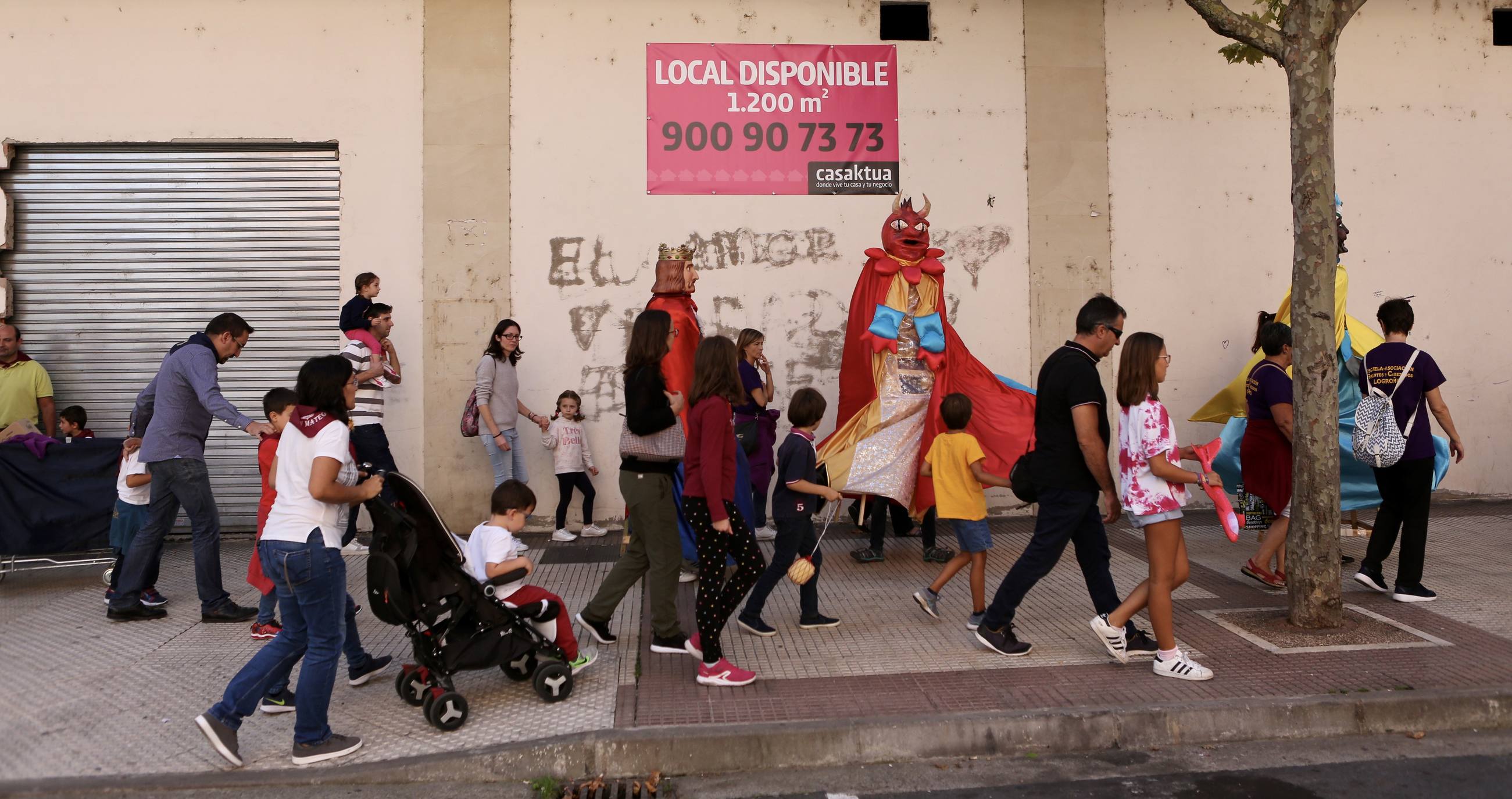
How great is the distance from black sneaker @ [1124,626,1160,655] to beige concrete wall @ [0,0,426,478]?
6.20 m

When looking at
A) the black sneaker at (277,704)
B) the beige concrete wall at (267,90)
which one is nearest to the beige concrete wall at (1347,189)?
the beige concrete wall at (267,90)

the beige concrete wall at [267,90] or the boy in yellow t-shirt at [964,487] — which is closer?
the boy in yellow t-shirt at [964,487]

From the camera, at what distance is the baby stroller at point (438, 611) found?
14.7 feet

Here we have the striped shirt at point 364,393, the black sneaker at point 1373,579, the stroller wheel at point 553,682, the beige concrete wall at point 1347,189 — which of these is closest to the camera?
the stroller wheel at point 553,682

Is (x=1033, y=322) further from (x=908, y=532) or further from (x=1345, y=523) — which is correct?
(x=1345, y=523)

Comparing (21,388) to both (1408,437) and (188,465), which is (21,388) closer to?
(188,465)

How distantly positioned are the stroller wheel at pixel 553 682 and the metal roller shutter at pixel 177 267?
5.42 m

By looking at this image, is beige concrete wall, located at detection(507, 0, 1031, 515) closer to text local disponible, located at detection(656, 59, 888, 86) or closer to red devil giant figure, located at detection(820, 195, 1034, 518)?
text local disponible, located at detection(656, 59, 888, 86)

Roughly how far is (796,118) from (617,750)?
21.2ft

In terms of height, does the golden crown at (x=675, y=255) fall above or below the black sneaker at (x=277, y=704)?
above

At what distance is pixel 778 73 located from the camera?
9344mm

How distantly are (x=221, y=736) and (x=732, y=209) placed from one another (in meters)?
6.23

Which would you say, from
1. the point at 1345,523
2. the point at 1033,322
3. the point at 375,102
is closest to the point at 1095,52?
the point at 1033,322

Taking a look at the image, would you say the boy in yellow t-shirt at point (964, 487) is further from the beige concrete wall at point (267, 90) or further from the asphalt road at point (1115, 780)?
the beige concrete wall at point (267, 90)
